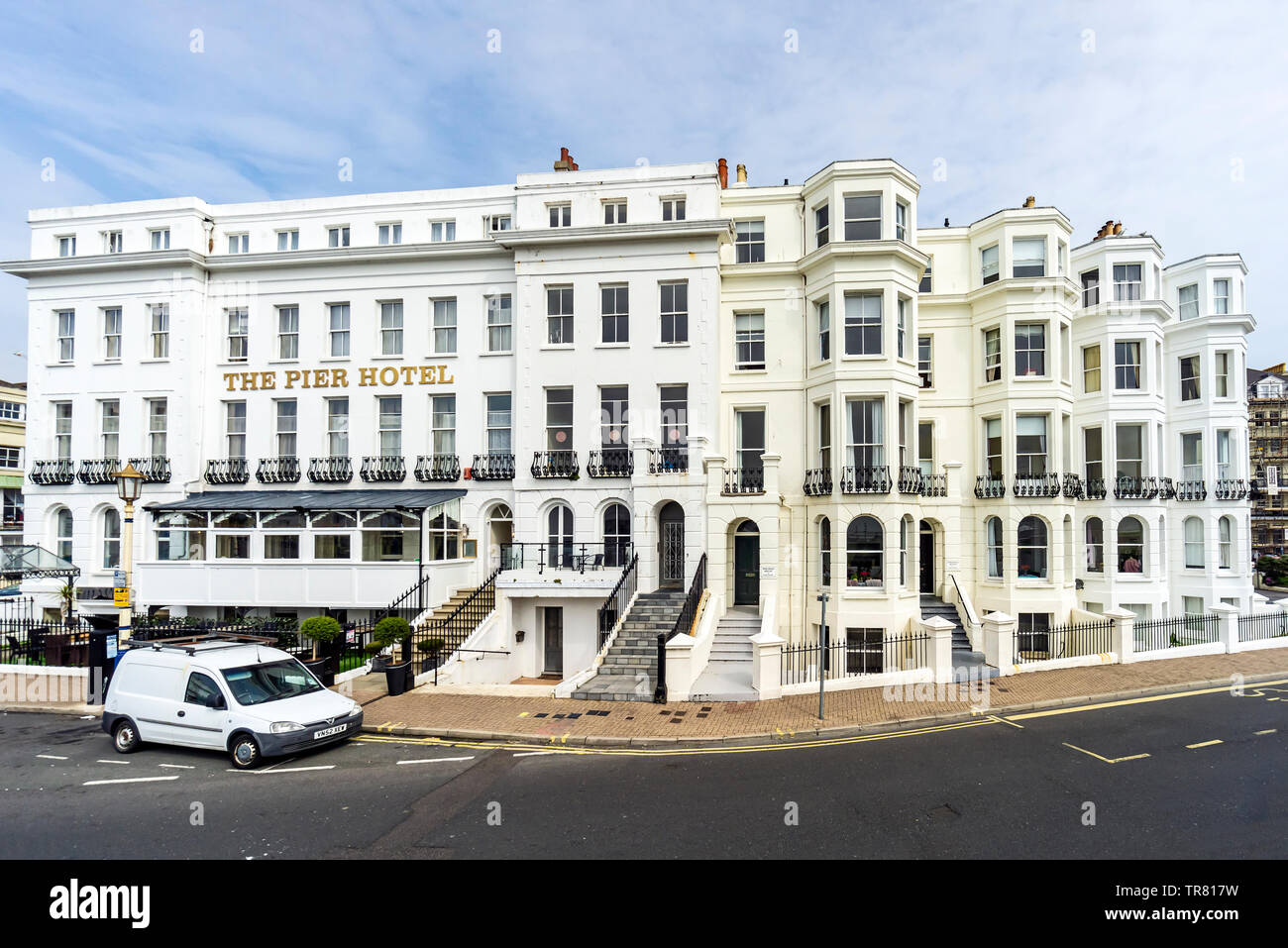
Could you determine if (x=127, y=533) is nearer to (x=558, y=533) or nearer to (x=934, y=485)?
(x=558, y=533)

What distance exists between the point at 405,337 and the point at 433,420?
3.19 metres

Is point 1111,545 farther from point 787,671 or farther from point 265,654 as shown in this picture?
point 265,654

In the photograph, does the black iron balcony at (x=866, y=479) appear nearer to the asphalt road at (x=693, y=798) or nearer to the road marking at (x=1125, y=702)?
the road marking at (x=1125, y=702)

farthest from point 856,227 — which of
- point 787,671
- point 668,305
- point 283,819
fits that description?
point 283,819

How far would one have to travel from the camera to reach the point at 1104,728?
12.3m

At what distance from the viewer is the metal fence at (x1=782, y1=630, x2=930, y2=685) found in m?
16.5

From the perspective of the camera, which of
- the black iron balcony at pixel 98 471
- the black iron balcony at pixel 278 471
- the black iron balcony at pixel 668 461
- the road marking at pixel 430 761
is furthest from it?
the black iron balcony at pixel 98 471

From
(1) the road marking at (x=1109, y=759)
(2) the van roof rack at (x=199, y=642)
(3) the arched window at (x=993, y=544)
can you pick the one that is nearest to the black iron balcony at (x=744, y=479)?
(3) the arched window at (x=993, y=544)

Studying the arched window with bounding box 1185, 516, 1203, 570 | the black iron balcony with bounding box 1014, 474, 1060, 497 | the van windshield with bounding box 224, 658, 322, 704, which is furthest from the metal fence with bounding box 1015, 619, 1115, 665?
the van windshield with bounding box 224, 658, 322, 704

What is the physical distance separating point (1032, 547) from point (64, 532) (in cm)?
3520

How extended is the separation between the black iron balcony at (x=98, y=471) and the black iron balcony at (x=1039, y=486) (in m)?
32.0

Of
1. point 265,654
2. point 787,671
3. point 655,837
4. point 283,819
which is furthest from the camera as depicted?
point 787,671

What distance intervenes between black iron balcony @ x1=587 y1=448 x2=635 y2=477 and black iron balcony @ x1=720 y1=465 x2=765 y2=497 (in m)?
3.26

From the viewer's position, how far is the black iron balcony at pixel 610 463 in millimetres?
21812
